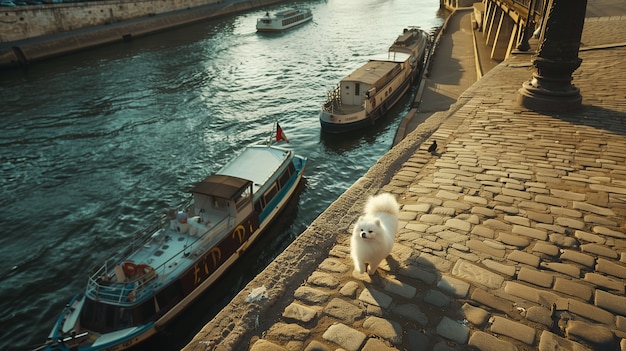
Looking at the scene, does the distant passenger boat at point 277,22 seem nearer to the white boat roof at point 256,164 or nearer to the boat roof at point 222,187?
the white boat roof at point 256,164

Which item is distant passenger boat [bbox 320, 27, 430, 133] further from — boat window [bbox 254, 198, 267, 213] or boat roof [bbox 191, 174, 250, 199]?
boat roof [bbox 191, 174, 250, 199]

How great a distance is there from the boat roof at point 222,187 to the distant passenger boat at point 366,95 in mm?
11228

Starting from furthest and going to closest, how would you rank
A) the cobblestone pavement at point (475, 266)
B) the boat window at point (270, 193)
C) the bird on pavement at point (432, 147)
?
1. the boat window at point (270, 193)
2. the bird on pavement at point (432, 147)
3. the cobblestone pavement at point (475, 266)

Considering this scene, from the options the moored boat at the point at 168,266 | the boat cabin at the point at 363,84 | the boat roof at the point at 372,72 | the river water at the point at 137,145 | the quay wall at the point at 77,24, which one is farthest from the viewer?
the quay wall at the point at 77,24

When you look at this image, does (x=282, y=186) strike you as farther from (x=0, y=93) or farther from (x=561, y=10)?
(x=0, y=93)

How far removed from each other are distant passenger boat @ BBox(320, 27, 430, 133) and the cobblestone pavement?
49.3 feet

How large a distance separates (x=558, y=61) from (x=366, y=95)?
1498 centimetres

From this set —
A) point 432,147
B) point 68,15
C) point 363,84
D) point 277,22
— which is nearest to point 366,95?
point 363,84

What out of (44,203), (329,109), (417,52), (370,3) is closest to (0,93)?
(44,203)

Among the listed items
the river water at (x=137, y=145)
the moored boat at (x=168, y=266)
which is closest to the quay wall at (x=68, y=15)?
the river water at (x=137, y=145)

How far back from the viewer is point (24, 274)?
14000mm

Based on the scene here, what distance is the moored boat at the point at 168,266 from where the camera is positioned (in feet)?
34.2

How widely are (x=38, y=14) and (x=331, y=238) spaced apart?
51.1 meters

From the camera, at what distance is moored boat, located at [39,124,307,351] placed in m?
10.4
